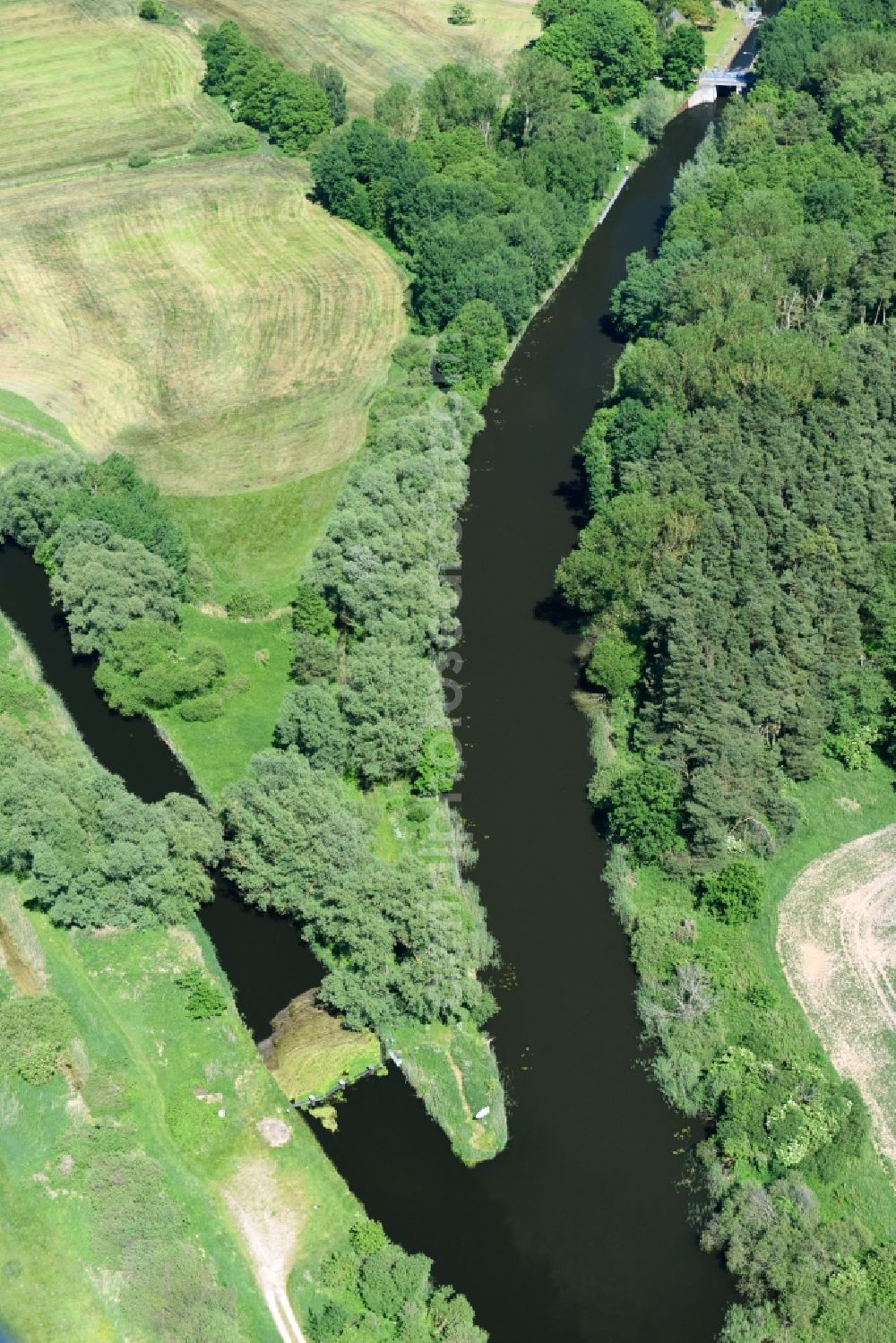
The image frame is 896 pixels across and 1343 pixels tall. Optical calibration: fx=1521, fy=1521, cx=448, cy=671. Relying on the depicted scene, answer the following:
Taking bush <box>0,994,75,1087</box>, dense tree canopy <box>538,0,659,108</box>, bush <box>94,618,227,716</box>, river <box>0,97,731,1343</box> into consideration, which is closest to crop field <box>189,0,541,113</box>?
dense tree canopy <box>538,0,659,108</box>

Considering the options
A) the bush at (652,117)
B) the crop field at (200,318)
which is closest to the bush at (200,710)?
the crop field at (200,318)

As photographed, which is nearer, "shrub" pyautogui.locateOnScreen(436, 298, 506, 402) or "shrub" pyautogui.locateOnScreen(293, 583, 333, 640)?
"shrub" pyautogui.locateOnScreen(293, 583, 333, 640)

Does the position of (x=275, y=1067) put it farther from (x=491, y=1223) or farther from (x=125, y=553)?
(x=125, y=553)

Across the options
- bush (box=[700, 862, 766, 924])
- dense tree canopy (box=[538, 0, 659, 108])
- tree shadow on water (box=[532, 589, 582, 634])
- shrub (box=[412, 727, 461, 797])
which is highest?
dense tree canopy (box=[538, 0, 659, 108])

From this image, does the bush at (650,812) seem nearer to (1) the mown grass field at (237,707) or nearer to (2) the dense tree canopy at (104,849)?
(1) the mown grass field at (237,707)

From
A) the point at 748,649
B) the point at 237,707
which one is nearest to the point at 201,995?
the point at 237,707

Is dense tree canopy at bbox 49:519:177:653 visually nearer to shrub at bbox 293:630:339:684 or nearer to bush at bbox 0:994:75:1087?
shrub at bbox 293:630:339:684

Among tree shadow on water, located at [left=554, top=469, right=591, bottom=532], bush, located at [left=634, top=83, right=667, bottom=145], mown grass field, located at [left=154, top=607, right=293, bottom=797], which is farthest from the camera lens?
bush, located at [left=634, top=83, right=667, bottom=145]
